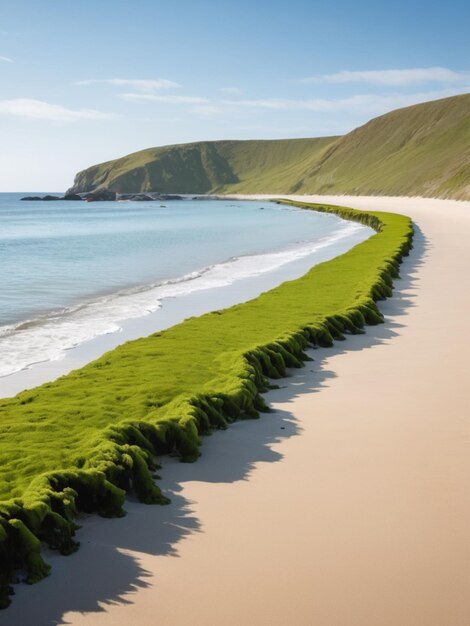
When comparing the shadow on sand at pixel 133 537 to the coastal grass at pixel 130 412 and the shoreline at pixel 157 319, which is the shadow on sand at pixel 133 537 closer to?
the coastal grass at pixel 130 412

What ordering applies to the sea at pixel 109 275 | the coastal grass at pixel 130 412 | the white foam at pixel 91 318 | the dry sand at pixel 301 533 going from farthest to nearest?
the sea at pixel 109 275
the white foam at pixel 91 318
the coastal grass at pixel 130 412
the dry sand at pixel 301 533

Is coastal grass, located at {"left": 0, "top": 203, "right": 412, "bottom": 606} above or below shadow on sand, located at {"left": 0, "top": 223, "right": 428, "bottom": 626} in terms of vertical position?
above

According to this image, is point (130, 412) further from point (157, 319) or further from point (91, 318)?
point (91, 318)

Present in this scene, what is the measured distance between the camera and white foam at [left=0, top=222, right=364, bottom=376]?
13.0 metres

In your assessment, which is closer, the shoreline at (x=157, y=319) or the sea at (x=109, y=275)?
the shoreline at (x=157, y=319)

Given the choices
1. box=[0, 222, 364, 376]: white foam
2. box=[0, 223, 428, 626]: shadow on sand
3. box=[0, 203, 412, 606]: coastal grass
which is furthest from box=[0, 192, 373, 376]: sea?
box=[0, 223, 428, 626]: shadow on sand

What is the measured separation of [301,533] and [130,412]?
2917 mm

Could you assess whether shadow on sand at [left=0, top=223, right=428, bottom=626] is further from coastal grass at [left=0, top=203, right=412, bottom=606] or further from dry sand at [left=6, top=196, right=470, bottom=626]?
coastal grass at [left=0, top=203, right=412, bottom=606]

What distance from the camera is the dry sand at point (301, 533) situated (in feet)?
14.5

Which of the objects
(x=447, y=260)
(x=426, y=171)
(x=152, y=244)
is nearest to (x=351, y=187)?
(x=426, y=171)

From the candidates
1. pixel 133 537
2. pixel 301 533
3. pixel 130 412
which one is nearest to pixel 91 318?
pixel 130 412

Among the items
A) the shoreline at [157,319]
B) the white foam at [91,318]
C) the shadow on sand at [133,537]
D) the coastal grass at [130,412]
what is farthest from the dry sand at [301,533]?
the white foam at [91,318]

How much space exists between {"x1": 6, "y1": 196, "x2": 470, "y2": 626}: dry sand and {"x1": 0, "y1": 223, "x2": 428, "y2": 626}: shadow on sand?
0.04 ft

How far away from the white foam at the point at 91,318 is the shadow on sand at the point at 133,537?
5.24 metres
